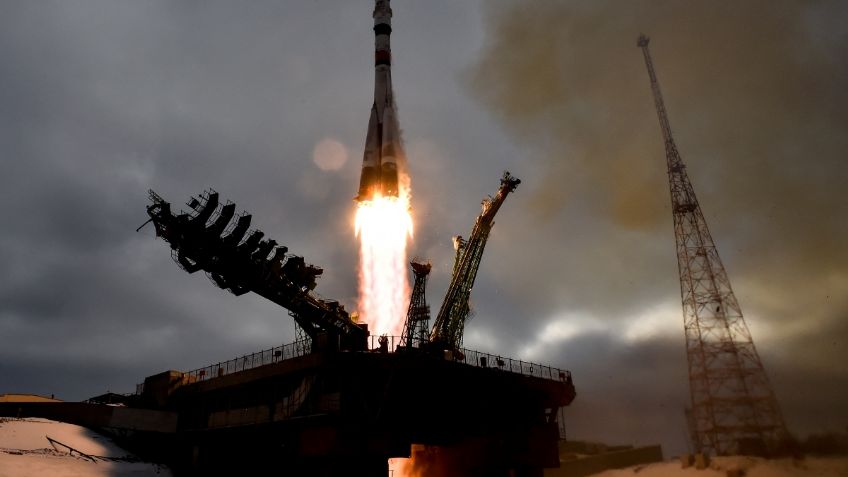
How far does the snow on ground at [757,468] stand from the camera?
4075 cm

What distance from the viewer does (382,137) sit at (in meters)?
52.7

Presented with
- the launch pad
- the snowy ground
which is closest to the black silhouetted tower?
the launch pad

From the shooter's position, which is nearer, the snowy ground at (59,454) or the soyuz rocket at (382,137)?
the snowy ground at (59,454)

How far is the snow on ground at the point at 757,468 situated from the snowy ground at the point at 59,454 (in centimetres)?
4665

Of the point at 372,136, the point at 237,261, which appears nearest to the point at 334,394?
the point at 237,261

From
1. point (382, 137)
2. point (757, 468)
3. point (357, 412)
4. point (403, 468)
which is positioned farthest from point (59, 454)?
point (757, 468)

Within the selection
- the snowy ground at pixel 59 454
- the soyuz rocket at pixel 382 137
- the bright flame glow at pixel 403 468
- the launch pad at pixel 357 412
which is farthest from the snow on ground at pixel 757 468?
the snowy ground at pixel 59 454

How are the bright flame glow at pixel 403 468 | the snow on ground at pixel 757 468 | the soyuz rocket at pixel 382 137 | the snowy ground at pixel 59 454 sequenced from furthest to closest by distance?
the soyuz rocket at pixel 382 137 → the bright flame glow at pixel 403 468 → the snow on ground at pixel 757 468 → the snowy ground at pixel 59 454

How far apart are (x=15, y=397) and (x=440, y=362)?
44.0 meters

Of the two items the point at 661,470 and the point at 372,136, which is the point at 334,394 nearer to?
the point at 372,136

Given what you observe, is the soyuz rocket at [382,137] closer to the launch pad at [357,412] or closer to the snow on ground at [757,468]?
the launch pad at [357,412]

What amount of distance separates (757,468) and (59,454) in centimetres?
5367

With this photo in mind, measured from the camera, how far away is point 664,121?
7594cm

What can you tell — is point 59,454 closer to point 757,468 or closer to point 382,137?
point 382,137
